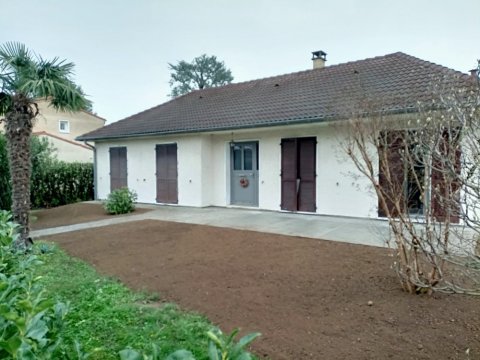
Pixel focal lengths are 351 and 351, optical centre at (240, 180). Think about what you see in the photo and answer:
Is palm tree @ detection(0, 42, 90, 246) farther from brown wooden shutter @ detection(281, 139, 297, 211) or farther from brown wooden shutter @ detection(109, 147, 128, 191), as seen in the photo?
brown wooden shutter @ detection(109, 147, 128, 191)

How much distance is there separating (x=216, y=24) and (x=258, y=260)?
15376mm

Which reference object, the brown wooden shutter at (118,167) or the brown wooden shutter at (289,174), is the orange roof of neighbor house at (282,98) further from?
the brown wooden shutter at (289,174)

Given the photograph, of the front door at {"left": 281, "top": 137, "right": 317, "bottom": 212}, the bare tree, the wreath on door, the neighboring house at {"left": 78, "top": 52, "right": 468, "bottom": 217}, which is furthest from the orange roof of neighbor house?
Answer: the bare tree

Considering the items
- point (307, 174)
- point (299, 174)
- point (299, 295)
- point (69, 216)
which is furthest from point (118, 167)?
point (299, 295)

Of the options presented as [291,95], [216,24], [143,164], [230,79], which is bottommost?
[143,164]

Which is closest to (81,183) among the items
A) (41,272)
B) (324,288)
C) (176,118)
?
(176,118)

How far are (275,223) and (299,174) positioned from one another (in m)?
2.32

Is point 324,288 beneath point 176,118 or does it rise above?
beneath

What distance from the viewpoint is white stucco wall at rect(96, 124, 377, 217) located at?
10020 millimetres

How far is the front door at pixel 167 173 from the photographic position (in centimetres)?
1340

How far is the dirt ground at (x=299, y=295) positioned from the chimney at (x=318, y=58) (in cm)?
982

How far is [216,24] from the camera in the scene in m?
17.9

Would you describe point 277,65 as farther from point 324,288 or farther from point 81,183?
point 324,288

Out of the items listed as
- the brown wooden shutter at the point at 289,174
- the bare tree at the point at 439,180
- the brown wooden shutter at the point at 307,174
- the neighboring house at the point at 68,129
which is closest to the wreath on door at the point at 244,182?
the brown wooden shutter at the point at 289,174
